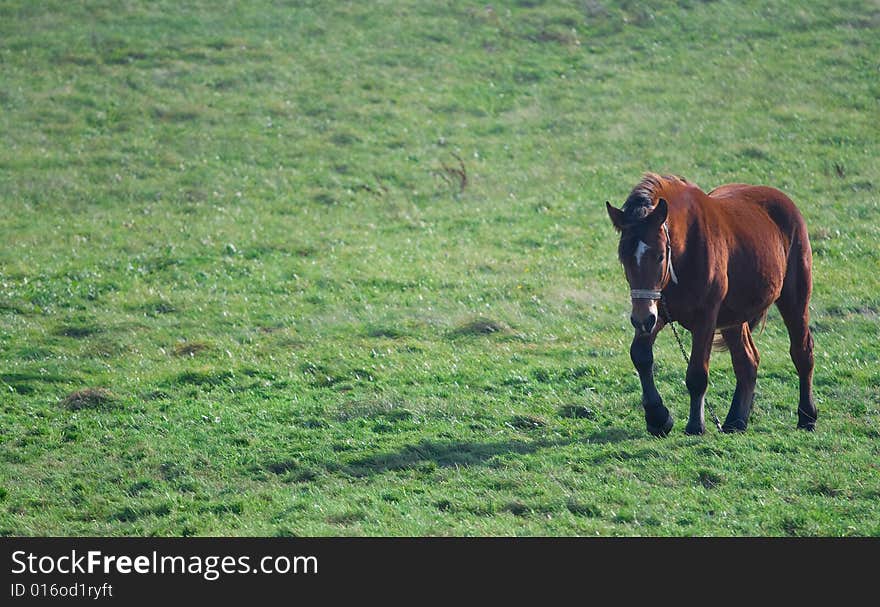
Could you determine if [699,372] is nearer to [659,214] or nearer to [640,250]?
[640,250]

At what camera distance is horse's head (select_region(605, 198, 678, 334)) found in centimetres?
1107

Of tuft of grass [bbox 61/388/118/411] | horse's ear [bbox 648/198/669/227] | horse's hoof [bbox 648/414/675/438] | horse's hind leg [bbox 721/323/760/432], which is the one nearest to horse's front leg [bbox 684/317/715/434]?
horse's hoof [bbox 648/414/675/438]

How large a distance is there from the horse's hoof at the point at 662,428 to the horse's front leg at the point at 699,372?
9.6 inches

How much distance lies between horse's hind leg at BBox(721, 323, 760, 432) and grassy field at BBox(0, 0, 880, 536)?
0.33m

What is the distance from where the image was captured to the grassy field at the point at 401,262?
35.8 feet

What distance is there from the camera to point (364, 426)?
12.9 m

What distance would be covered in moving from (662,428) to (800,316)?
8.71 ft

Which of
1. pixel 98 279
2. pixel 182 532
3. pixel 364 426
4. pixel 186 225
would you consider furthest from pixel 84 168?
pixel 182 532

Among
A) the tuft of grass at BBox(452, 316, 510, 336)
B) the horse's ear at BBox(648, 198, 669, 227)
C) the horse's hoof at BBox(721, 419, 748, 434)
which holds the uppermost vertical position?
the horse's ear at BBox(648, 198, 669, 227)

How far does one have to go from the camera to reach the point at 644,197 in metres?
11.4

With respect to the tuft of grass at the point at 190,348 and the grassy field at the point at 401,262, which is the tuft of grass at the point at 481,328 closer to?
the grassy field at the point at 401,262

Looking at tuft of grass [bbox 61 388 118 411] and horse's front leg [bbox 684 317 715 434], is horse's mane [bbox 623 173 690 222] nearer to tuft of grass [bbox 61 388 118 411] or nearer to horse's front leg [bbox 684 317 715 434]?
horse's front leg [bbox 684 317 715 434]

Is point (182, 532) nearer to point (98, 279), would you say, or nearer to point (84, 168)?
point (98, 279)

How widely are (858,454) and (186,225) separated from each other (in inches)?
610
